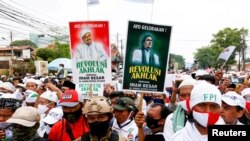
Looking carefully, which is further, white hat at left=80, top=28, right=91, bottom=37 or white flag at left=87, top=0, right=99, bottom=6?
white flag at left=87, top=0, right=99, bottom=6

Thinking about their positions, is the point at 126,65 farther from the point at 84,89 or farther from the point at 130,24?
the point at 84,89

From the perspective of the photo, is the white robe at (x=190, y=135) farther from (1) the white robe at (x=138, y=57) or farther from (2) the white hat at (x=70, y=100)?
(2) the white hat at (x=70, y=100)

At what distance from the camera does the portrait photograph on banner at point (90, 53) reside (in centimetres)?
544

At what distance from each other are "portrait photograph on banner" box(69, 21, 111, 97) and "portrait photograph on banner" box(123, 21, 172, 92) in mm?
1189

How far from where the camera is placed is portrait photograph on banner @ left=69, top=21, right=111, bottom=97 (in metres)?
5.44

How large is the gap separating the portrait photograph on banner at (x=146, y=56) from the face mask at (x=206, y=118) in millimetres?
1450

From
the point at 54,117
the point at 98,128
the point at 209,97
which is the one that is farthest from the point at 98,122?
the point at 54,117

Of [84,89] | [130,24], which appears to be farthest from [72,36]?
[130,24]

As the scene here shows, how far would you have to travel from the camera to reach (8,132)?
382 centimetres

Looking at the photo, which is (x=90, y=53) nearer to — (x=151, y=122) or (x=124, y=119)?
(x=124, y=119)

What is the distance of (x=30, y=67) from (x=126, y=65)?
44665 millimetres

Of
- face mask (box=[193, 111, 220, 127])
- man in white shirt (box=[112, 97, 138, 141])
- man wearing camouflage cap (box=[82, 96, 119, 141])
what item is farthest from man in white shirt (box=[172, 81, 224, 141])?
man in white shirt (box=[112, 97, 138, 141])

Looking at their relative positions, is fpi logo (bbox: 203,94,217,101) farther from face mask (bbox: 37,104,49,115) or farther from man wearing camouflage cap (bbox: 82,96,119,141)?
face mask (bbox: 37,104,49,115)

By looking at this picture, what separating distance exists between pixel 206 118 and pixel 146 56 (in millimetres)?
1605
